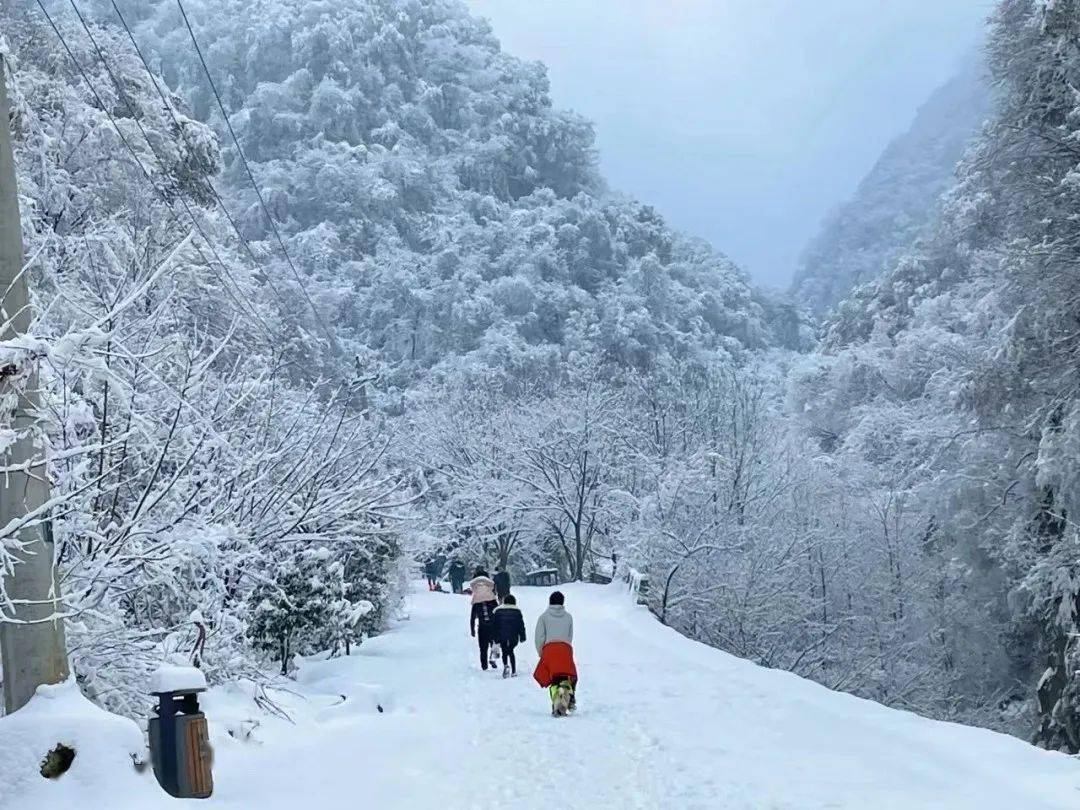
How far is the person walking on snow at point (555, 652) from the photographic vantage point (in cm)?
1188

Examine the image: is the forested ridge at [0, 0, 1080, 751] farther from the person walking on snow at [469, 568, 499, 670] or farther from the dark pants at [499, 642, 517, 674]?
the dark pants at [499, 642, 517, 674]

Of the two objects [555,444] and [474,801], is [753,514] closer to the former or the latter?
[555,444]

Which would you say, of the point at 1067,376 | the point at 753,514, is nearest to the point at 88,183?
the point at 1067,376

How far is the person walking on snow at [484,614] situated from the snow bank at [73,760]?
10.7 m

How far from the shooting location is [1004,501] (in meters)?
16.5

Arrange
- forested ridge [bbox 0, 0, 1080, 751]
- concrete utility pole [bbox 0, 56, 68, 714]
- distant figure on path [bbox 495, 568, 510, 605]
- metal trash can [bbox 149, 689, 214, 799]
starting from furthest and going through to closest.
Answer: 1. distant figure on path [bbox 495, 568, 510, 605]
2. forested ridge [bbox 0, 0, 1080, 751]
3. metal trash can [bbox 149, 689, 214, 799]
4. concrete utility pole [bbox 0, 56, 68, 714]

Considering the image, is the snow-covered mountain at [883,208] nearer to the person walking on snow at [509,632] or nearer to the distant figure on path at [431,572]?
the distant figure on path at [431,572]

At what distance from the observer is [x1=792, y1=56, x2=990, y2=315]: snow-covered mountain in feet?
429

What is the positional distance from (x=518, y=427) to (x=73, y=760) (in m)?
40.1

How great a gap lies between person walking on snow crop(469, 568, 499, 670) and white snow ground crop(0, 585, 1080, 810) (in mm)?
1953

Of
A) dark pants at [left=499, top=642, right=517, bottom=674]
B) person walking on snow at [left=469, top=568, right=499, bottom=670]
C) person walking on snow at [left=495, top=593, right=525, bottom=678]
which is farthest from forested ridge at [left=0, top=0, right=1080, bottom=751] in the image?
dark pants at [left=499, top=642, right=517, bottom=674]

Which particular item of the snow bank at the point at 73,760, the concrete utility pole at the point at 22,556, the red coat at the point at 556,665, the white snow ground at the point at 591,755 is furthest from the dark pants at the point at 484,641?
the concrete utility pole at the point at 22,556

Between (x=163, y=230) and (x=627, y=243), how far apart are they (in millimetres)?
85687

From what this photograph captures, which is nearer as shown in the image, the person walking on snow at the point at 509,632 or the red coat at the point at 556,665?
the red coat at the point at 556,665
